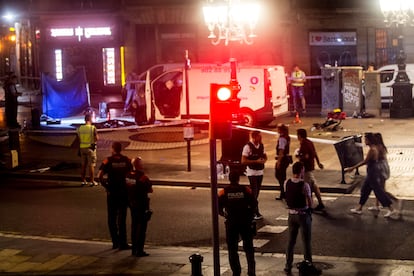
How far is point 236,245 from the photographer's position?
935cm

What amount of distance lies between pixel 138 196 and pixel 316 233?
312cm

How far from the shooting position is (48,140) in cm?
2402

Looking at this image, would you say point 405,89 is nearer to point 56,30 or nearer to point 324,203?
point 324,203

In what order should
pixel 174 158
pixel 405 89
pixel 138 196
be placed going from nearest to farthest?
pixel 138 196 → pixel 174 158 → pixel 405 89

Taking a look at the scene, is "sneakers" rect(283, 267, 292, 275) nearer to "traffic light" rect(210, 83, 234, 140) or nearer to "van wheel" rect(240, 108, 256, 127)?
"traffic light" rect(210, 83, 234, 140)

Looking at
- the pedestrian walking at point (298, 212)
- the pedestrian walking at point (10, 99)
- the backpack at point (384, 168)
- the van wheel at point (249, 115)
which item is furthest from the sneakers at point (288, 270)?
the pedestrian walking at point (10, 99)

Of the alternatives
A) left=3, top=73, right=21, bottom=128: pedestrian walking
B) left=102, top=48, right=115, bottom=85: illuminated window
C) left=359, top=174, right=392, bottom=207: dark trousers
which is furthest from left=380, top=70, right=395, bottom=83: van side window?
left=359, top=174, right=392, bottom=207: dark trousers

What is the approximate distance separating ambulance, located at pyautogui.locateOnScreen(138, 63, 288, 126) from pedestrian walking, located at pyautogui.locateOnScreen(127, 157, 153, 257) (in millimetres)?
12827

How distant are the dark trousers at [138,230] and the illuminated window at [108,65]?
95.6ft

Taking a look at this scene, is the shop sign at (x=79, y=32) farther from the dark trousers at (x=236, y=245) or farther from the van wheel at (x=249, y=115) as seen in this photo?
the dark trousers at (x=236, y=245)

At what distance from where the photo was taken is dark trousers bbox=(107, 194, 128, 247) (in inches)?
436

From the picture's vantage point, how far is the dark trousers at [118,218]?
11.1 metres

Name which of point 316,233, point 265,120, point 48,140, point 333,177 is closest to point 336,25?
point 265,120

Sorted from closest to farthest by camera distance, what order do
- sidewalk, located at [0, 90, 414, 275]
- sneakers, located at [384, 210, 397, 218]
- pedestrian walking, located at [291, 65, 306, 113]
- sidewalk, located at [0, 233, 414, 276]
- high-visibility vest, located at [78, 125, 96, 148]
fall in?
sidewalk, located at [0, 233, 414, 276] < sidewalk, located at [0, 90, 414, 275] < sneakers, located at [384, 210, 397, 218] < high-visibility vest, located at [78, 125, 96, 148] < pedestrian walking, located at [291, 65, 306, 113]
